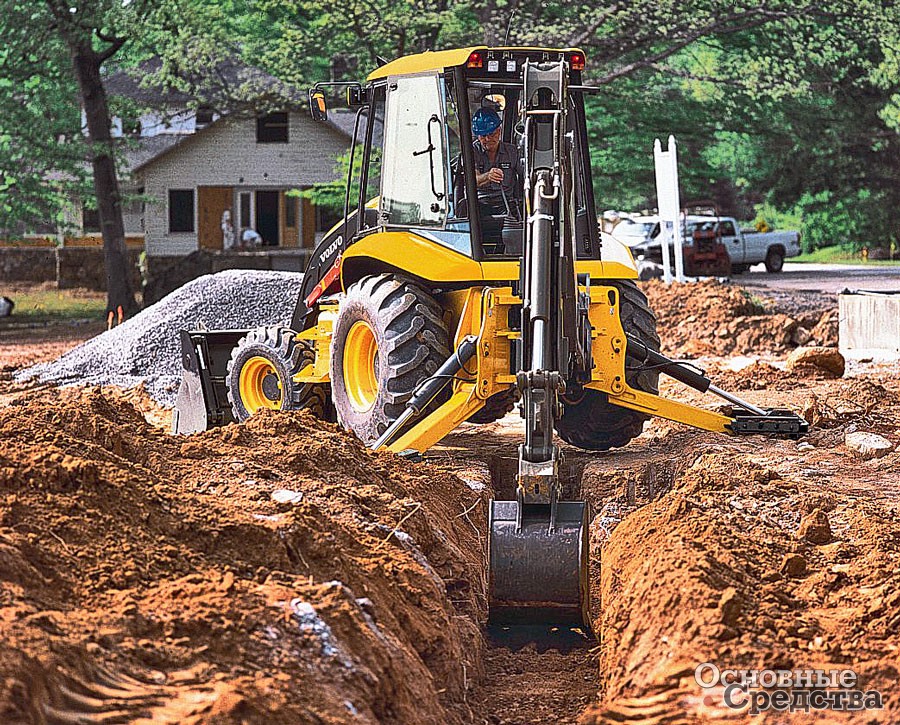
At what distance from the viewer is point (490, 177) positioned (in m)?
8.62

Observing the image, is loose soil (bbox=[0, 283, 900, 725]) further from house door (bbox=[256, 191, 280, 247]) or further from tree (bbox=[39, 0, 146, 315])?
house door (bbox=[256, 191, 280, 247])

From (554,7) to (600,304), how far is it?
18.1 metres

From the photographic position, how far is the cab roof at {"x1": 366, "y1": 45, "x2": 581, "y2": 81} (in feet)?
27.9

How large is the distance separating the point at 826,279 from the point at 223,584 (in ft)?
96.2

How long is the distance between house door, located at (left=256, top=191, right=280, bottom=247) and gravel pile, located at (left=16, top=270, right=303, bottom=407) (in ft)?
73.8

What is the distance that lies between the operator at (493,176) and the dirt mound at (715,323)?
9.24 m

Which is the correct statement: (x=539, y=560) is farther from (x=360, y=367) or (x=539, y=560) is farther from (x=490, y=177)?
(x=360, y=367)

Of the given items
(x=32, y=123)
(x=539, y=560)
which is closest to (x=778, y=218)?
(x=32, y=123)

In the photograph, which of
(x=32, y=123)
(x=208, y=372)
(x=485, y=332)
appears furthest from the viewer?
(x=32, y=123)

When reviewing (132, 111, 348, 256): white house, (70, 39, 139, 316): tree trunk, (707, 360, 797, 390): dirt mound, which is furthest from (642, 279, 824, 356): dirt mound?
(132, 111, 348, 256): white house

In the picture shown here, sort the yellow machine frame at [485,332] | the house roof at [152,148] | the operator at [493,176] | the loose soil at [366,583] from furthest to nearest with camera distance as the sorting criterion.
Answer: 1. the house roof at [152,148]
2. the operator at [493,176]
3. the yellow machine frame at [485,332]
4. the loose soil at [366,583]

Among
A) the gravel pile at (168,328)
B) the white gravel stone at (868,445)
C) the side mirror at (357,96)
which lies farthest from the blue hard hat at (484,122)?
the gravel pile at (168,328)

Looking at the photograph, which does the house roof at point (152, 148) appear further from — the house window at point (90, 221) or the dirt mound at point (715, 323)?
the dirt mound at point (715, 323)

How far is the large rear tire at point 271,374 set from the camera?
10.3m
